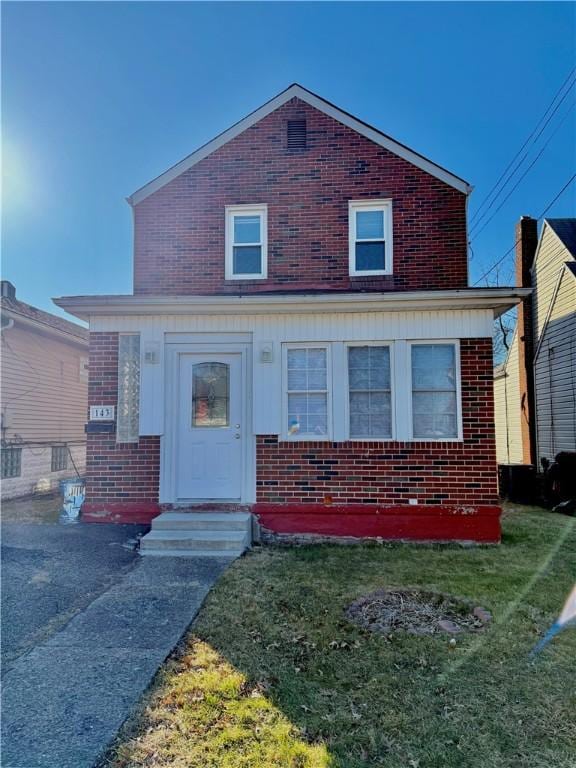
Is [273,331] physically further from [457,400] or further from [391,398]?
[457,400]

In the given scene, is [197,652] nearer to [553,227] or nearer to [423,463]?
[423,463]

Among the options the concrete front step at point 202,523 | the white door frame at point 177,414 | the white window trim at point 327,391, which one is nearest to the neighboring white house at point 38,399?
the white door frame at point 177,414

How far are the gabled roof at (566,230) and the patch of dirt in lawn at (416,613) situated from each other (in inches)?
407

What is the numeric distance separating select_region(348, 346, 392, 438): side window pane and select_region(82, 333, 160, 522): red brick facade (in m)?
2.99

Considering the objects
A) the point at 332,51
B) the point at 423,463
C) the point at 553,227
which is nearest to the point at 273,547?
the point at 423,463

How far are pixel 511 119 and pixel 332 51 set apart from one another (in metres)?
7.10

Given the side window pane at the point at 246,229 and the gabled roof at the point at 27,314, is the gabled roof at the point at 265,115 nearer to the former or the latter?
the side window pane at the point at 246,229

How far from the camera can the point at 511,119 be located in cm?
1269

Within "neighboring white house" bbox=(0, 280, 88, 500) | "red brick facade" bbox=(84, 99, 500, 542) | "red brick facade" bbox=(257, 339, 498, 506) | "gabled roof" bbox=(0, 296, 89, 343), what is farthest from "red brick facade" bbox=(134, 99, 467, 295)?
"neighboring white house" bbox=(0, 280, 88, 500)

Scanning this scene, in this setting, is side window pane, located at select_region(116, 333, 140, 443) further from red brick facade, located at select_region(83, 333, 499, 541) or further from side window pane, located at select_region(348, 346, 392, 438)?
side window pane, located at select_region(348, 346, 392, 438)

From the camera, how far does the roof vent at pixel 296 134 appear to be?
791 centimetres

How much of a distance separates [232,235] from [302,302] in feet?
7.65

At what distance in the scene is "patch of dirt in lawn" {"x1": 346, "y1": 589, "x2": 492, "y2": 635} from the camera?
12.0 ft

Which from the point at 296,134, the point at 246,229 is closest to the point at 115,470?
the point at 246,229
